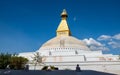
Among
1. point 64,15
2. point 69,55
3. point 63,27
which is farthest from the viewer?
point 64,15

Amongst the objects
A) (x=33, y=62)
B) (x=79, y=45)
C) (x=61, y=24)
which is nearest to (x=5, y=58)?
(x=33, y=62)

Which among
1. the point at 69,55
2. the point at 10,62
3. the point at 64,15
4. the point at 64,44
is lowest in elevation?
the point at 10,62

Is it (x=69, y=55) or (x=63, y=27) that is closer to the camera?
(x=69, y=55)

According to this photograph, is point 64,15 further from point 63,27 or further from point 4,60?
point 4,60

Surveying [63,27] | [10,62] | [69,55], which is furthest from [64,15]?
[10,62]

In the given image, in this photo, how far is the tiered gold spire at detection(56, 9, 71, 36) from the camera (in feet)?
265

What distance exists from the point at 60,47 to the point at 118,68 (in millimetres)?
20020

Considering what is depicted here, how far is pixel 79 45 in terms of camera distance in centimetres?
6969

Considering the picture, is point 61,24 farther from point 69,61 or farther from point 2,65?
point 2,65

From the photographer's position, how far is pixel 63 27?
82250 mm

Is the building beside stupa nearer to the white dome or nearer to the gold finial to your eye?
the white dome

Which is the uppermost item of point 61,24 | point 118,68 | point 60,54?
point 61,24

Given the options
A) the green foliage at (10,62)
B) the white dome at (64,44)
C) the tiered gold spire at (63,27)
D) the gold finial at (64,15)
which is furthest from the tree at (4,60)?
the gold finial at (64,15)

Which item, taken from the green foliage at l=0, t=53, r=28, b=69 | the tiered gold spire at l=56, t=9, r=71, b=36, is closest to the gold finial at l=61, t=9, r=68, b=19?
the tiered gold spire at l=56, t=9, r=71, b=36
